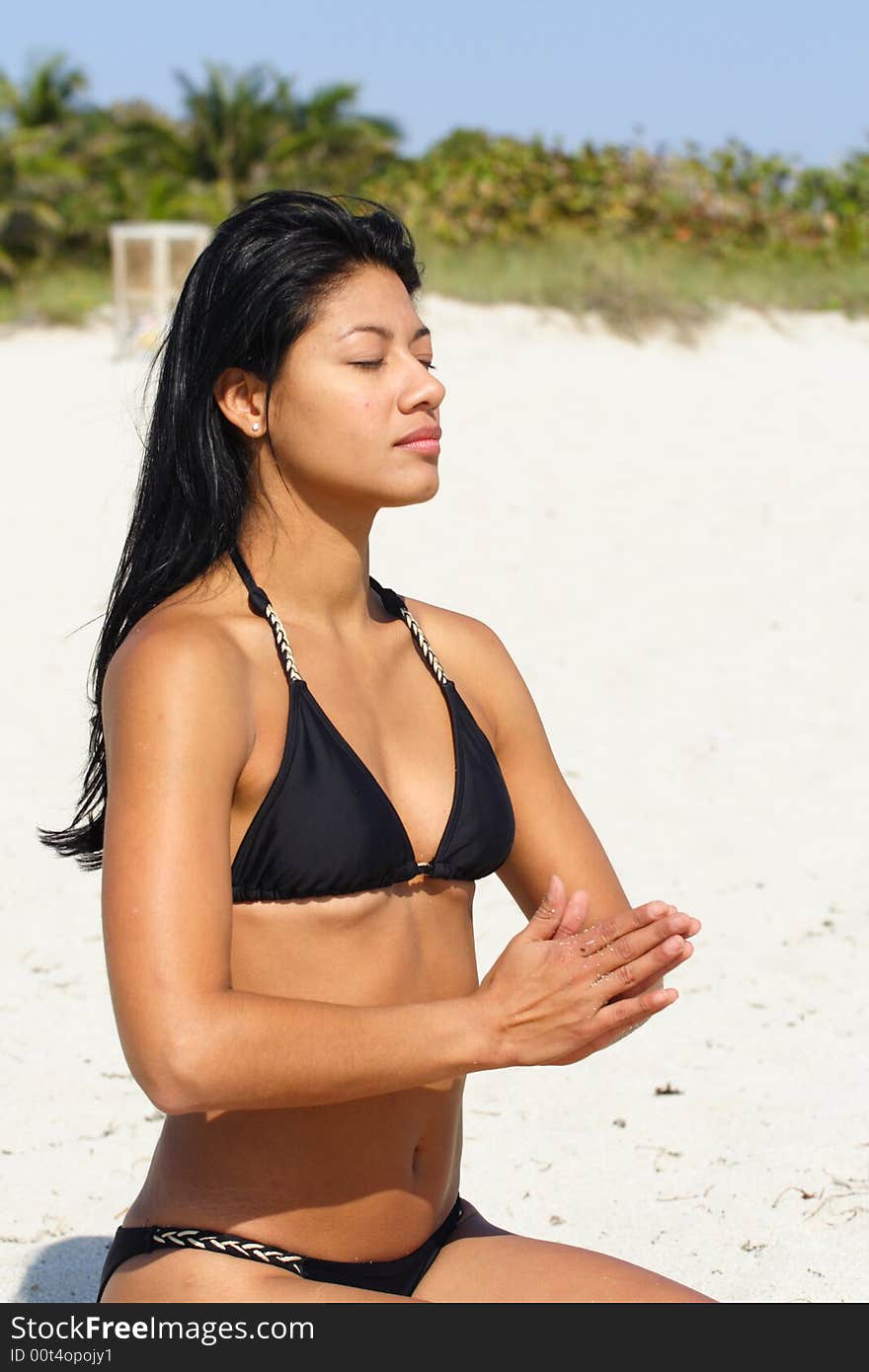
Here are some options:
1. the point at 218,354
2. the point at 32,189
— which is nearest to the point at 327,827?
the point at 218,354

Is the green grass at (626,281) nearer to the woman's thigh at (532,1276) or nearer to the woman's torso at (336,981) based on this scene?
the woman's torso at (336,981)

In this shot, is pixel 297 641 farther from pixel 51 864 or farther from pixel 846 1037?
pixel 51 864

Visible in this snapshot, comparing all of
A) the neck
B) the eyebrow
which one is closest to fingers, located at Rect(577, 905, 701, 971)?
the neck

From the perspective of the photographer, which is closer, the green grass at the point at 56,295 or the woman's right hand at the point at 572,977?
the woman's right hand at the point at 572,977

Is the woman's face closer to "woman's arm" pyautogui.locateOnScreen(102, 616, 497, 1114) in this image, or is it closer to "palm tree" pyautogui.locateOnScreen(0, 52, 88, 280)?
"woman's arm" pyautogui.locateOnScreen(102, 616, 497, 1114)

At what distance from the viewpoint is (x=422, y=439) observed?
7.02 feet

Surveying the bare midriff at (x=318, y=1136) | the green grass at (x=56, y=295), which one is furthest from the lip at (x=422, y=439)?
the green grass at (x=56, y=295)

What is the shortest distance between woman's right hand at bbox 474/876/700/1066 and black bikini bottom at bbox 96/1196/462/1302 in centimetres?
40

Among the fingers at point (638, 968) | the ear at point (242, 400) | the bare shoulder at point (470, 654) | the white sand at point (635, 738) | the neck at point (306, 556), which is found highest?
the ear at point (242, 400)

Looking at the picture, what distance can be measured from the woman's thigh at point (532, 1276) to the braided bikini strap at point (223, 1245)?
0.76 ft

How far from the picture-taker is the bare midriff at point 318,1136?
6.71ft

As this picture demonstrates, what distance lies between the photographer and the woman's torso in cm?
204

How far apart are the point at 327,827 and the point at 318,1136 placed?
42cm
